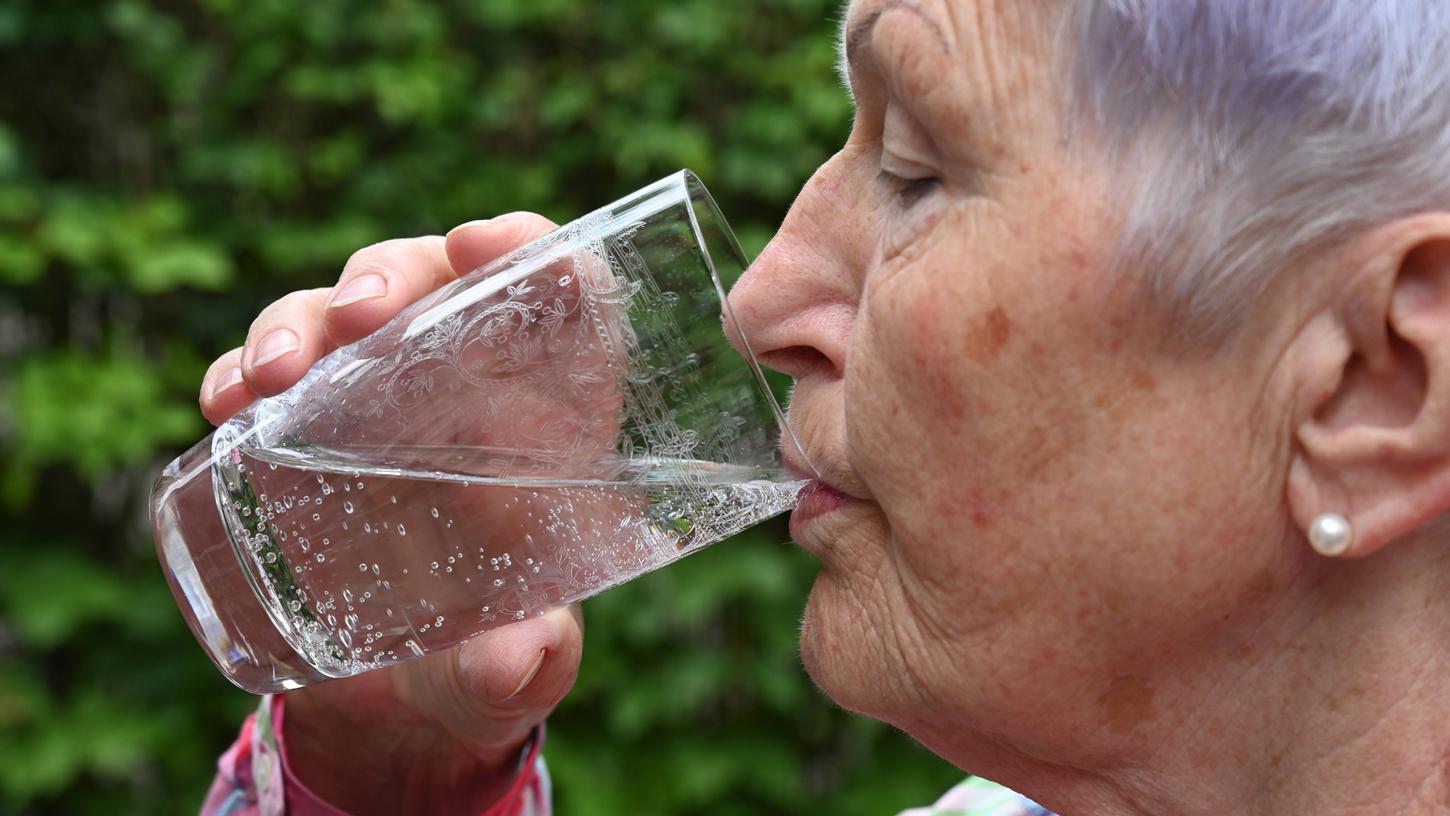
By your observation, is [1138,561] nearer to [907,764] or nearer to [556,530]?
[556,530]

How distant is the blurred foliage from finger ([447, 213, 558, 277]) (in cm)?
198

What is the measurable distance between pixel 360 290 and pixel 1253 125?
94cm

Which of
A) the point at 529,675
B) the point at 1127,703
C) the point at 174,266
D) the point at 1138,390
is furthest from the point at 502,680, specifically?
the point at 174,266

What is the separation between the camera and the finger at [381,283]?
1.55 metres

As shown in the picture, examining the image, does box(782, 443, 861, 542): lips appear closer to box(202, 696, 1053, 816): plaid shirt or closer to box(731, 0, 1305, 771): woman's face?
box(731, 0, 1305, 771): woman's face

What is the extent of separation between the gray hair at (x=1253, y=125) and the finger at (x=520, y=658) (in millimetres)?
821

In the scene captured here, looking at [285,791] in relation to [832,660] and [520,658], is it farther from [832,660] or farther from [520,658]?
[832,660]

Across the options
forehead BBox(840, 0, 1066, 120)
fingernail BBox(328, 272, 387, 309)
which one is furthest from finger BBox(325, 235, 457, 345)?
forehead BBox(840, 0, 1066, 120)

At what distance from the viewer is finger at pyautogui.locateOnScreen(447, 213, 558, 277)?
1.67m

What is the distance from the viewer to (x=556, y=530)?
132cm

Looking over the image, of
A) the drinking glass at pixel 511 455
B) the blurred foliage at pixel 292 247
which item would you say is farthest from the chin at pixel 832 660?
the blurred foliage at pixel 292 247

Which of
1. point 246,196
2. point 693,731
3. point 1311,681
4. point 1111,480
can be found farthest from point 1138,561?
point 246,196

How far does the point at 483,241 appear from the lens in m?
1.67

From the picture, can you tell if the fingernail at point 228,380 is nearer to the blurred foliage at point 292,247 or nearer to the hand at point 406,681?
the hand at point 406,681
